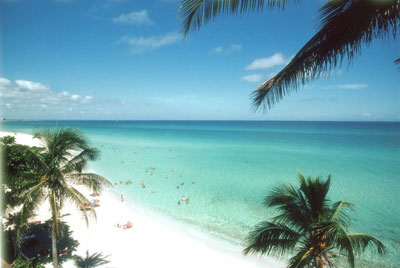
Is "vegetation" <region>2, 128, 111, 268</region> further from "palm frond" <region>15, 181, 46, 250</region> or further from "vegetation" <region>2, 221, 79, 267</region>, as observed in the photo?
"vegetation" <region>2, 221, 79, 267</region>

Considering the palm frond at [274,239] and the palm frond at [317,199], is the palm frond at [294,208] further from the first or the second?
the palm frond at [274,239]

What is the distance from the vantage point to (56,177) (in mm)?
5312

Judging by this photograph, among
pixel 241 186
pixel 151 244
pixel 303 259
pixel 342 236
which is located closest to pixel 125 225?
pixel 151 244

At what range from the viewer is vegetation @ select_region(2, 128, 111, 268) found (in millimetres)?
4914

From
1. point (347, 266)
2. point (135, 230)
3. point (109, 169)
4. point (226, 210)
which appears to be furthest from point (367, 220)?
point (109, 169)

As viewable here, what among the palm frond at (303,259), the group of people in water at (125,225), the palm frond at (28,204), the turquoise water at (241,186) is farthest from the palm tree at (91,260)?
the palm frond at (303,259)

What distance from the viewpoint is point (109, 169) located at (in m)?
21.1

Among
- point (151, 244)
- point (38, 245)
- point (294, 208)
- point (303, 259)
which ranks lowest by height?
point (151, 244)

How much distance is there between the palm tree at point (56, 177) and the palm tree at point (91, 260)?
1.77 m

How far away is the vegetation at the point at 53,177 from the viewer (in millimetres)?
4914

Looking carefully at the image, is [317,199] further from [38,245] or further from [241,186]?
[241,186]

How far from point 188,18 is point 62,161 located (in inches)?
223

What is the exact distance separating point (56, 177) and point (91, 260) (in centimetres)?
408

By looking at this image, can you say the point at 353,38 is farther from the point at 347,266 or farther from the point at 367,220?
the point at 367,220
